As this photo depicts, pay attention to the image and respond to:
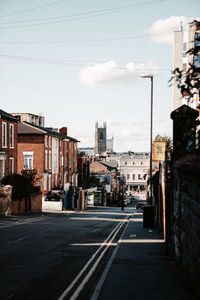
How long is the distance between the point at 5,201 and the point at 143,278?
23397 millimetres

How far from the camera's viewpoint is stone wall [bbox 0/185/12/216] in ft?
101

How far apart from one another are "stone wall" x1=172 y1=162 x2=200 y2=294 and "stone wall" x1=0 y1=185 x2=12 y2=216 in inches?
827

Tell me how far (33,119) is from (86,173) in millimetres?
19481

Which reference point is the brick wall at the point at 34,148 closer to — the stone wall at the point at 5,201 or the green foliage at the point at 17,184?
the green foliage at the point at 17,184

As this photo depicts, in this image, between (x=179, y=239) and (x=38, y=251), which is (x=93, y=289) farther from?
(x=38, y=251)

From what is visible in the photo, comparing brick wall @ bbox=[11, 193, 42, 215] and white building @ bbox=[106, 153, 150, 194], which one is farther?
A: white building @ bbox=[106, 153, 150, 194]

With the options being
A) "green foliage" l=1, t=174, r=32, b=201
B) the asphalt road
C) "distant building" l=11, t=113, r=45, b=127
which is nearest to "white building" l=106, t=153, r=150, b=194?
"distant building" l=11, t=113, r=45, b=127

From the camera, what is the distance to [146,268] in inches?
442

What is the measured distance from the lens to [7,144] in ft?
126

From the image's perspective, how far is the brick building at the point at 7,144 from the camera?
122 ft

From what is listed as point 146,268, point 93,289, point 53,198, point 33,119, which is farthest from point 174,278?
point 33,119

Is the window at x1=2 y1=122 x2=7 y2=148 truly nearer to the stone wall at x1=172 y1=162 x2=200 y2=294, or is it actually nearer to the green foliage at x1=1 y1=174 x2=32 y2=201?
the green foliage at x1=1 y1=174 x2=32 y2=201

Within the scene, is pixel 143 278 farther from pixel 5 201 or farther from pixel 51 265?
pixel 5 201

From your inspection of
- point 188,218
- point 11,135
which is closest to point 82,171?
point 11,135
